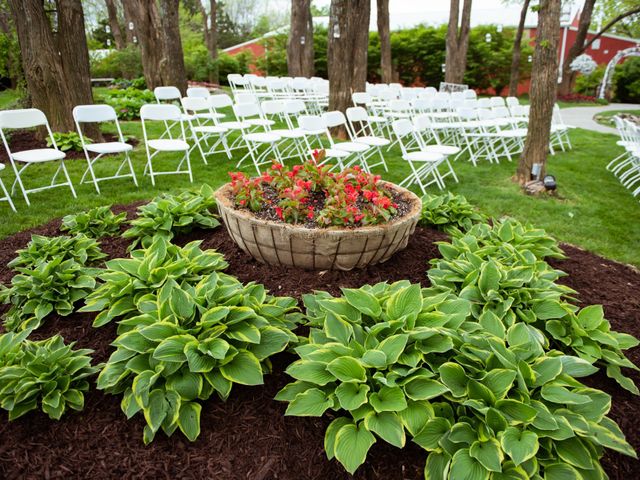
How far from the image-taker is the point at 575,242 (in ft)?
15.6

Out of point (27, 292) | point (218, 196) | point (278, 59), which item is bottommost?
point (27, 292)

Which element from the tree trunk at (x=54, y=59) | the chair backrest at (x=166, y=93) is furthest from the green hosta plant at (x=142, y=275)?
the chair backrest at (x=166, y=93)

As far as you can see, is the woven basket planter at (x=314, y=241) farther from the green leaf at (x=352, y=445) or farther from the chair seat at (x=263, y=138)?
the chair seat at (x=263, y=138)

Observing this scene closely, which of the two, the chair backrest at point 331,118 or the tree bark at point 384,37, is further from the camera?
the tree bark at point 384,37

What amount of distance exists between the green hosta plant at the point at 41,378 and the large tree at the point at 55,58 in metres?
5.91

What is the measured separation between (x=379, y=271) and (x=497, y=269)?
840 millimetres

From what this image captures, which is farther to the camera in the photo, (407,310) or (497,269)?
(497,269)

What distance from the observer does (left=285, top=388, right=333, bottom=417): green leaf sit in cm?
199

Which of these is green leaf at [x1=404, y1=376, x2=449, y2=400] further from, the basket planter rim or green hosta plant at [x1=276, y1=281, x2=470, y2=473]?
the basket planter rim

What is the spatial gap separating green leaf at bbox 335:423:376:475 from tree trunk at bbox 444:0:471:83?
50.5 feet

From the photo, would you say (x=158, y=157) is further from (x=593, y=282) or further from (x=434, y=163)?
(x=593, y=282)

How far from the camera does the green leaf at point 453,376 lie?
2.06 meters

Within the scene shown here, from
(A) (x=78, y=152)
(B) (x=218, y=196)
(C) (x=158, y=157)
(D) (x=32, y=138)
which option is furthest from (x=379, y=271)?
(D) (x=32, y=138)

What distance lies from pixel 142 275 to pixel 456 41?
15.5 metres
